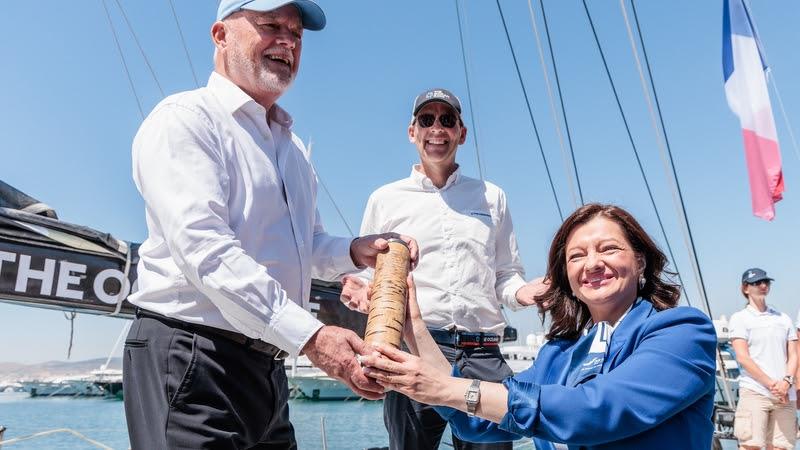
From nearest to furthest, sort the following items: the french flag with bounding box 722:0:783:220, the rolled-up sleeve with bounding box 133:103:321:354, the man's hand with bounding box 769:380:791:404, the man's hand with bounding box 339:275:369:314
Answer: the rolled-up sleeve with bounding box 133:103:321:354 → the man's hand with bounding box 339:275:369:314 → the man's hand with bounding box 769:380:791:404 → the french flag with bounding box 722:0:783:220

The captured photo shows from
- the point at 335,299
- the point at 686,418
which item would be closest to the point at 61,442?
the point at 335,299

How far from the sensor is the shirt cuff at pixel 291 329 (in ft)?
5.28

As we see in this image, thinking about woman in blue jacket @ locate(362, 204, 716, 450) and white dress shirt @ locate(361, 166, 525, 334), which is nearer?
woman in blue jacket @ locate(362, 204, 716, 450)

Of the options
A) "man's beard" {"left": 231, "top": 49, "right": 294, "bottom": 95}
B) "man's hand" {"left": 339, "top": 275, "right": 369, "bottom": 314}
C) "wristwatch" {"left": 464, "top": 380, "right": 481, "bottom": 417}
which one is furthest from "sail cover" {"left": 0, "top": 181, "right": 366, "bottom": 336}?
"wristwatch" {"left": 464, "top": 380, "right": 481, "bottom": 417}

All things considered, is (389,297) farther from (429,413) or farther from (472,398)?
(429,413)

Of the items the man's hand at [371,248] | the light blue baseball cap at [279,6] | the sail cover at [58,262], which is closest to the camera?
the light blue baseball cap at [279,6]

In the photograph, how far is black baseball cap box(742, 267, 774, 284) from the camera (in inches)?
236

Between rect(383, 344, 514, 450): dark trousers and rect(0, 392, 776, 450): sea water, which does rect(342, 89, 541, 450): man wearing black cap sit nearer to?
rect(383, 344, 514, 450): dark trousers

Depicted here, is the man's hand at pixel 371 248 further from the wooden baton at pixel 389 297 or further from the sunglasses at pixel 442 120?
the sunglasses at pixel 442 120

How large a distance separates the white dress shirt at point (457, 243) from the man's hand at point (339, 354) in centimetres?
139

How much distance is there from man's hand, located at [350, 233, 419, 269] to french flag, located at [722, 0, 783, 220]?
5865 mm

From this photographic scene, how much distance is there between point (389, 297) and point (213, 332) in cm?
47

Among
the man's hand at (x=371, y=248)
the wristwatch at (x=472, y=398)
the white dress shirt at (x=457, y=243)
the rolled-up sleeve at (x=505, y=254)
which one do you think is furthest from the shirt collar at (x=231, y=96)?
the rolled-up sleeve at (x=505, y=254)

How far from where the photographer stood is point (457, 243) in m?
3.13
